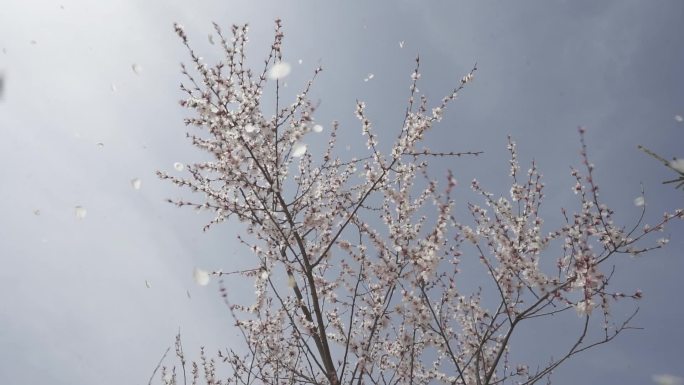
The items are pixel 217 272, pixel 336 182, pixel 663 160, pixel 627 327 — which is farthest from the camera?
pixel 336 182

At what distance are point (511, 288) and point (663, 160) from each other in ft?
12.3

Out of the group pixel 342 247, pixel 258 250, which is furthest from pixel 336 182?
pixel 258 250

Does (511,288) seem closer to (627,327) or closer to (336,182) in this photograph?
(627,327)

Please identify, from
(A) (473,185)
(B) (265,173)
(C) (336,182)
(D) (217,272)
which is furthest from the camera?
(A) (473,185)

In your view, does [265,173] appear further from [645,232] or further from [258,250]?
[645,232]

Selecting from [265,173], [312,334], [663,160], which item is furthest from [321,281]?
[663,160]

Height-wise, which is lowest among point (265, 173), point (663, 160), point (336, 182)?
point (663, 160)

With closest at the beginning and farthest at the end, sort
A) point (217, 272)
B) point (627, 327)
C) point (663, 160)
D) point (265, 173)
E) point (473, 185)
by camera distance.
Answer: point (663, 160) < point (627, 327) < point (265, 173) < point (217, 272) < point (473, 185)

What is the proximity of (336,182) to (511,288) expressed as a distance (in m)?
3.15

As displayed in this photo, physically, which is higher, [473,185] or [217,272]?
[473,185]

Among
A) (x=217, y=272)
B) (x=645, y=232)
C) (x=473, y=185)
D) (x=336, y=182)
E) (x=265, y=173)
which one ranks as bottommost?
(x=217, y=272)

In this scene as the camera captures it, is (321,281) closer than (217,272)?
No

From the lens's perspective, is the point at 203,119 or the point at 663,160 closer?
the point at 663,160

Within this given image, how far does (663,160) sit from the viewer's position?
9.53 feet
